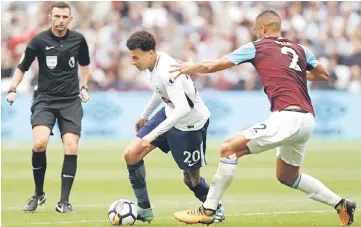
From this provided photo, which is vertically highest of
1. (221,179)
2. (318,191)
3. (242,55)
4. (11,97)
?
(242,55)

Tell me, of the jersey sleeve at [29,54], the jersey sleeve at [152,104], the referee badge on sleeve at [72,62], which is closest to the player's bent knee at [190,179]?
the jersey sleeve at [152,104]

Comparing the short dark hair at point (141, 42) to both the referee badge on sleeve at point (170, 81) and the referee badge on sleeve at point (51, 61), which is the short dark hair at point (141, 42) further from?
the referee badge on sleeve at point (51, 61)

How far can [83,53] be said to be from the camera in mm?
12141

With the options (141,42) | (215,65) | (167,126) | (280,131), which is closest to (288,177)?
(280,131)

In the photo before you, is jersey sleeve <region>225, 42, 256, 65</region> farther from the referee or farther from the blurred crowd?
the blurred crowd

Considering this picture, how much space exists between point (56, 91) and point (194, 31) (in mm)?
13771

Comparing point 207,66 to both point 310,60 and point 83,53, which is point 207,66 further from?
point 83,53

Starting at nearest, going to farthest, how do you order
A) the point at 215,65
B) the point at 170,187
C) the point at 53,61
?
→ the point at 215,65
the point at 53,61
the point at 170,187

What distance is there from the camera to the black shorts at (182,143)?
1047cm

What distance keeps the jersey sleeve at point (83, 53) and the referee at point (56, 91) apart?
13mm

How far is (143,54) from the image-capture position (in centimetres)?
1009

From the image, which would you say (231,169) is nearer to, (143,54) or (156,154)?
(143,54)

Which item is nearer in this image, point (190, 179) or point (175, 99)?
point (175, 99)

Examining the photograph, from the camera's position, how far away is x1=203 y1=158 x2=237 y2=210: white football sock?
9.39m
